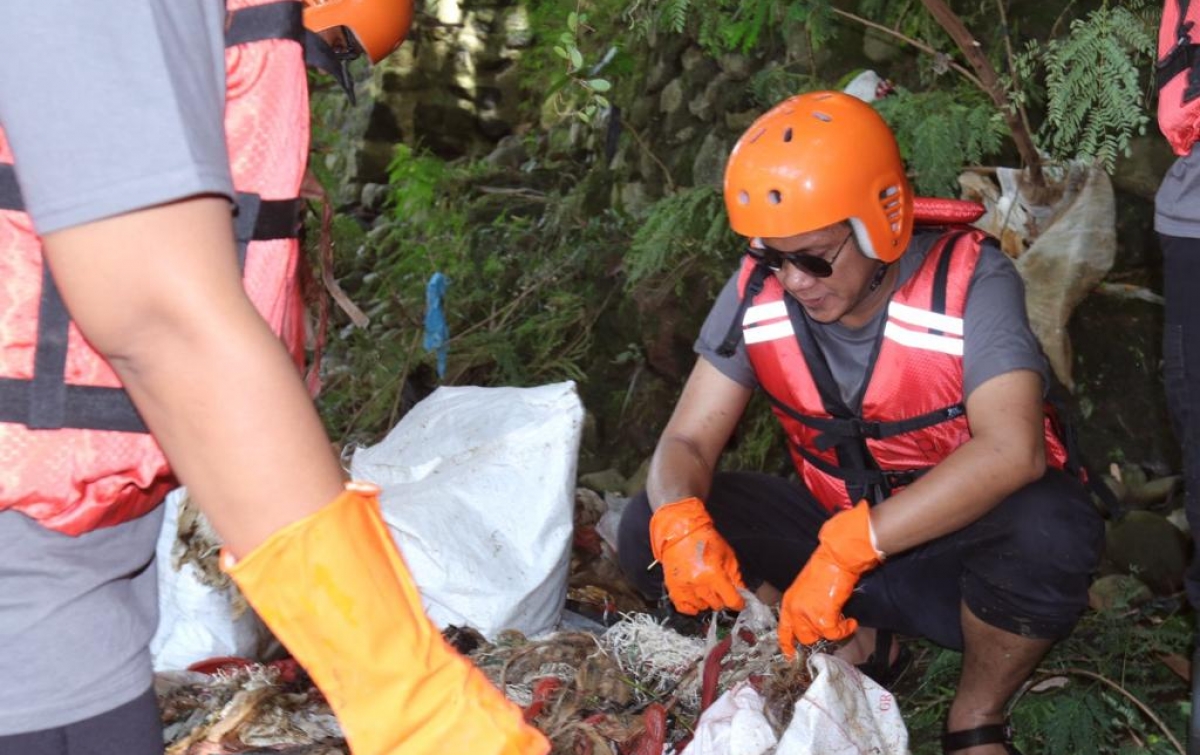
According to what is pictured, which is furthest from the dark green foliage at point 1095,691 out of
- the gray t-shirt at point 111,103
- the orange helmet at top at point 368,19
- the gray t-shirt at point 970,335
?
the gray t-shirt at point 111,103

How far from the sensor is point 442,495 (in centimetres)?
337

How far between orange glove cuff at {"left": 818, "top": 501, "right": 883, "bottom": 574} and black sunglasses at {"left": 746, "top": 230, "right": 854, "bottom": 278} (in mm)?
568

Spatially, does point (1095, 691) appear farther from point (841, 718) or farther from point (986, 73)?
point (986, 73)

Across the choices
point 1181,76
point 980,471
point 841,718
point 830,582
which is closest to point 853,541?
point 830,582

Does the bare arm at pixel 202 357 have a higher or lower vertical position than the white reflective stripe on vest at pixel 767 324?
higher

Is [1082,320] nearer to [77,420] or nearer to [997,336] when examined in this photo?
[997,336]

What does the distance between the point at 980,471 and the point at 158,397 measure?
2238mm

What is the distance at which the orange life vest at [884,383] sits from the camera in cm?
308

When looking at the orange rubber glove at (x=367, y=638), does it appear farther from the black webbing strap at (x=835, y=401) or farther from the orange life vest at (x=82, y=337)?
the black webbing strap at (x=835, y=401)

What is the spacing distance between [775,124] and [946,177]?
88 centimetres

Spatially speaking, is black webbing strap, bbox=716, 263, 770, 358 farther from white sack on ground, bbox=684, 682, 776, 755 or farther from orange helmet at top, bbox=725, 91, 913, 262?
white sack on ground, bbox=684, 682, 776, 755

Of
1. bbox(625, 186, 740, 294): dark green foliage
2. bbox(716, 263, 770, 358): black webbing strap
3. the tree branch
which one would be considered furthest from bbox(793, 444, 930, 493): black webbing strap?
bbox(625, 186, 740, 294): dark green foliage

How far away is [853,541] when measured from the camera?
9.54ft

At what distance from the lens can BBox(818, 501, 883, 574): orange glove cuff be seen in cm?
290
